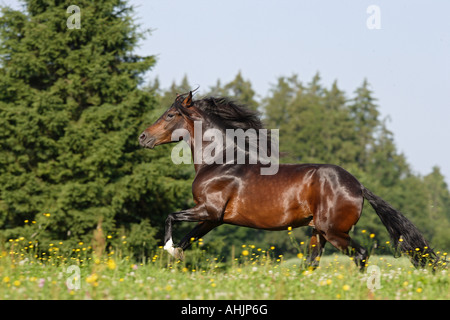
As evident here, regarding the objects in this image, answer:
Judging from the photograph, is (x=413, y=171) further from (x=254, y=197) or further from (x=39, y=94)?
(x=254, y=197)

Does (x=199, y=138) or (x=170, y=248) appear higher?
(x=199, y=138)

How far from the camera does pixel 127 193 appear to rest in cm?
2105

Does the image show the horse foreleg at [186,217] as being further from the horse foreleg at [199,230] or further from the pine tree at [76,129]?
the pine tree at [76,129]

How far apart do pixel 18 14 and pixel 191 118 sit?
16.7 m

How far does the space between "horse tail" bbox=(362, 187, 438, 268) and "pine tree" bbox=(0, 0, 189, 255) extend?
13336 mm

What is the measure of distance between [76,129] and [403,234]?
1575cm

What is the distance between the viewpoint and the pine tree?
68.2ft

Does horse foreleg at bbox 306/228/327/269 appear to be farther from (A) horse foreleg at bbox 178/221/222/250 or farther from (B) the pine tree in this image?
(B) the pine tree

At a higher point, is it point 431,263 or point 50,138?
point 50,138

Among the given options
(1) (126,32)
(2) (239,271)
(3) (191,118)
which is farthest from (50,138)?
(2) (239,271)

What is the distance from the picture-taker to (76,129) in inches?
836

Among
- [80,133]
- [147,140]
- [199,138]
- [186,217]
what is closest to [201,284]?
[186,217]

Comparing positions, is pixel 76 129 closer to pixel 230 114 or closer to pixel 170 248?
pixel 230 114
